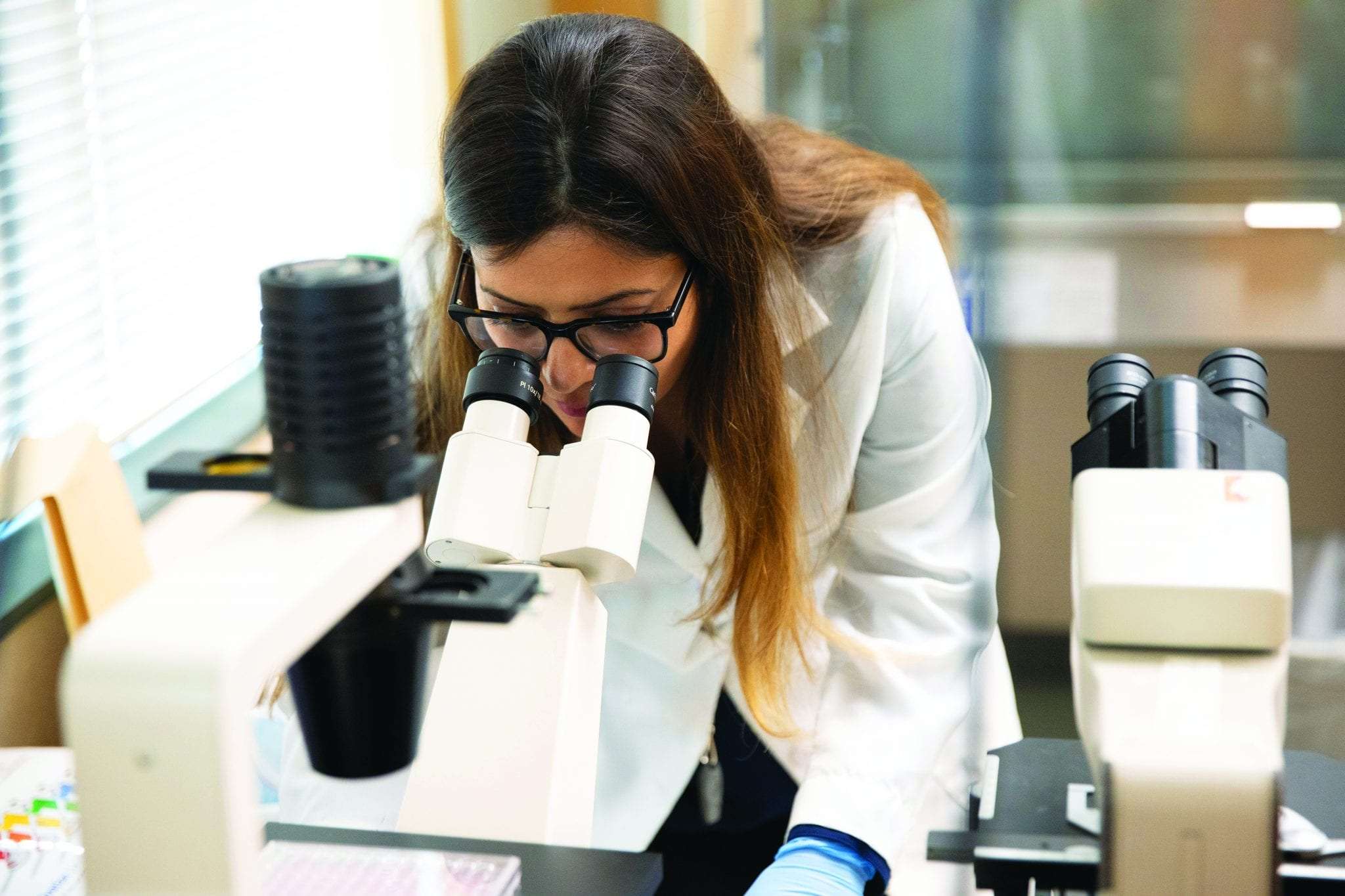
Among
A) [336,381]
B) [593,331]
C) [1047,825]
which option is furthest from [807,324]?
[336,381]

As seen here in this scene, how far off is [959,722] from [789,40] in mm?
1555

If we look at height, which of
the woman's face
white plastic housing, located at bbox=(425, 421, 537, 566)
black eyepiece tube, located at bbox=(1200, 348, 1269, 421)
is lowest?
white plastic housing, located at bbox=(425, 421, 537, 566)

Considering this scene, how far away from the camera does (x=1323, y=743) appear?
2371 mm

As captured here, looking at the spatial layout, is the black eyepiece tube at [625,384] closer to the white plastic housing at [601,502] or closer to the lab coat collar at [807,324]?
the white plastic housing at [601,502]

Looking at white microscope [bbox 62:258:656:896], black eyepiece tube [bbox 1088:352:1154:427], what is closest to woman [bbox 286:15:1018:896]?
black eyepiece tube [bbox 1088:352:1154:427]

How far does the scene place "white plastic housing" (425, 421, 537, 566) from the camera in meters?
0.70

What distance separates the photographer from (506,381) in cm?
77

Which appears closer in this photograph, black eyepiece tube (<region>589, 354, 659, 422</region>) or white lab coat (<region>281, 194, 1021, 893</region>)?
black eyepiece tube (<region>589, 354, 659, 422</region>)

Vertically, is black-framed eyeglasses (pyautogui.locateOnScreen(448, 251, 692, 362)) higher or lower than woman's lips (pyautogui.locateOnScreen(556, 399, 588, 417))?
higher

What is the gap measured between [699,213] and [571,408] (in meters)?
0.20

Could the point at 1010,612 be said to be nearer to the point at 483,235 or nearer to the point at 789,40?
the point at 789,40

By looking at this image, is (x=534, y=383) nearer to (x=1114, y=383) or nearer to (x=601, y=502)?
(x=601, y=502)

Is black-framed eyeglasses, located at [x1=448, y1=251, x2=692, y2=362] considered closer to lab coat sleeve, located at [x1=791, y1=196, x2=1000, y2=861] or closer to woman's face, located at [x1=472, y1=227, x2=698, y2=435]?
woman's face, located at [x1=472, y1=227, x2=698, y2=435]

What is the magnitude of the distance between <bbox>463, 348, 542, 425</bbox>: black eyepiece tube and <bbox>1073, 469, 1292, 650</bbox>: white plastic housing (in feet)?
1.05
